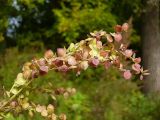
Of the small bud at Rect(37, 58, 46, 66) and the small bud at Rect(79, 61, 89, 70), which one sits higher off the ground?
the small bud at Rect(37, 58, 46, 66)

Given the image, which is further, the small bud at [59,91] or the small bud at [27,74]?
the small bud at [59,91]

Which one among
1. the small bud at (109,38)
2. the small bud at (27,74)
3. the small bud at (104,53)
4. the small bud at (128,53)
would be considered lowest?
the small bud at (27,74)

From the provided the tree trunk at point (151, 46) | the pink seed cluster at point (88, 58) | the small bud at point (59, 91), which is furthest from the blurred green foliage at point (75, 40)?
the pink seed cluster at point (88, 58)

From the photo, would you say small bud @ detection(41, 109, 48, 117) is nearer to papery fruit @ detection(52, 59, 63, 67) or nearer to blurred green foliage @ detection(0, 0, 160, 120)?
papery fruit @ detection(52, 59, 63, 67)

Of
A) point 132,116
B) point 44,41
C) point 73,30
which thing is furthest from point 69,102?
point 44,41

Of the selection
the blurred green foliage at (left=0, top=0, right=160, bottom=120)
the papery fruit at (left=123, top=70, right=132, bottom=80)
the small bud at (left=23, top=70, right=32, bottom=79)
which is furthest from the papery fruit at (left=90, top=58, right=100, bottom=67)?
the blurred green foliage at (left=0, top=0, right=160, bottom=120)

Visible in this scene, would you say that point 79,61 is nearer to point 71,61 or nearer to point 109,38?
point 71,61

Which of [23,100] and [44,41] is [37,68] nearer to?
[23,100]

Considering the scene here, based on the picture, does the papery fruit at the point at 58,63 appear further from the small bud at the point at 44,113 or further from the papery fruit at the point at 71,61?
the small bud at the point at 44,113
